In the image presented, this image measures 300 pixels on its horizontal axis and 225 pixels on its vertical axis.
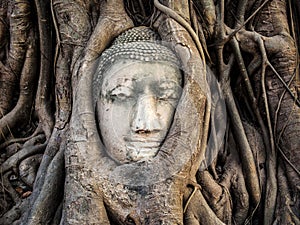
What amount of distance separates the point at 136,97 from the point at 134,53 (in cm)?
27

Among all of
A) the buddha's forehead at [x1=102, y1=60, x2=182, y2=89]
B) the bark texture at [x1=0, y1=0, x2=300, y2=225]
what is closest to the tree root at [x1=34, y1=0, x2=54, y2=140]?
the bark texture at [x1=0, y1=0, x2=300, y2=225]

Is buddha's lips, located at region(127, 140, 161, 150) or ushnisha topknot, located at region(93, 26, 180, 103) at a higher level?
ushnisha topknot, located at region(93, 26, 180, 103)

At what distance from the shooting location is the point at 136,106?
2.65 metres

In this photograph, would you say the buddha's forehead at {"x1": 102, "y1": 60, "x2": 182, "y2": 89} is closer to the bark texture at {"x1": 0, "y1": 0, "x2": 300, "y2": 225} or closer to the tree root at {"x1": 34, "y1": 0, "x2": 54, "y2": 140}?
the bark texture at {"x1": 0, "y1": 0, "x2": 300, "y2": 225}

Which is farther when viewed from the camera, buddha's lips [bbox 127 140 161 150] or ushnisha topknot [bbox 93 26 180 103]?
ushnisha topknot [bbox 93 26 180 103]

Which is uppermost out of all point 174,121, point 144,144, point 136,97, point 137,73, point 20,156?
point 137,73

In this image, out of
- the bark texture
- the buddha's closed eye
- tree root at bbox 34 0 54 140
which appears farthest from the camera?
tree root at bbox 34 0 54 140

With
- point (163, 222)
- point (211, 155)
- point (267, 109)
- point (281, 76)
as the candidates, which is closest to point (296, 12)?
point (281, 76)

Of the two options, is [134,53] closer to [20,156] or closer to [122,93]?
[122,93]

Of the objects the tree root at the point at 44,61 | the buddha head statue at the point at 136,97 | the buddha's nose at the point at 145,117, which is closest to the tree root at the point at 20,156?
the tree root at the point at 44,61

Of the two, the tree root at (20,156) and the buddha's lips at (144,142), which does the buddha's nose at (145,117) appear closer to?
the buddha's lips at (144,142)

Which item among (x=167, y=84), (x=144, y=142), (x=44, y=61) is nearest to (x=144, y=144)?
(x=144, y=142)

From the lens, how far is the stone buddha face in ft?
8.59

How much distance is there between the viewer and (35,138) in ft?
10.7
